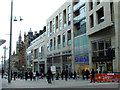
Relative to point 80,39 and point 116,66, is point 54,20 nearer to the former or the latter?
point 80,39

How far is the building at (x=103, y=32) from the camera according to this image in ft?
96.5

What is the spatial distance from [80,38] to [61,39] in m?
12.2

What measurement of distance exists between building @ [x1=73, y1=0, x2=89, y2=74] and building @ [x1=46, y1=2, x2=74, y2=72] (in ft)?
4.90

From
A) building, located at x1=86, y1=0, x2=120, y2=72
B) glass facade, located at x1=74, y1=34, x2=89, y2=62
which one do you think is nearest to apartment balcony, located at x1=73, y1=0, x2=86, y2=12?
building, located at x1=86, y1=0, x2=120, y2=72

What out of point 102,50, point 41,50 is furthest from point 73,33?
point 41,50

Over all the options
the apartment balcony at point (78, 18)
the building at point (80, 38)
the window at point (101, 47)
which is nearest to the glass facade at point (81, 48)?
the building at point (80, 38)

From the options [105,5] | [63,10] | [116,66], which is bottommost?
[116,66]

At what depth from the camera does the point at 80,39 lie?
143ft

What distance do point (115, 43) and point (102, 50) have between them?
476 centimetres

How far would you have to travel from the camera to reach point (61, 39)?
55.1 m

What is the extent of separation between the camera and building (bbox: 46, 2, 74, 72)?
49438mm

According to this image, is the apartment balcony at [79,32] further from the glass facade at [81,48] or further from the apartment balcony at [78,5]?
the apartment balcony at [78,5]

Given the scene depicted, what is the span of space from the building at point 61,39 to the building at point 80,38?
4.90 ft

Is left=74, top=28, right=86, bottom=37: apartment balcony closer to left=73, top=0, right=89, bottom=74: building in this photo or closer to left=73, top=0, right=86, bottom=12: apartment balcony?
left=73, top=0, right=89, bottom=74: building
